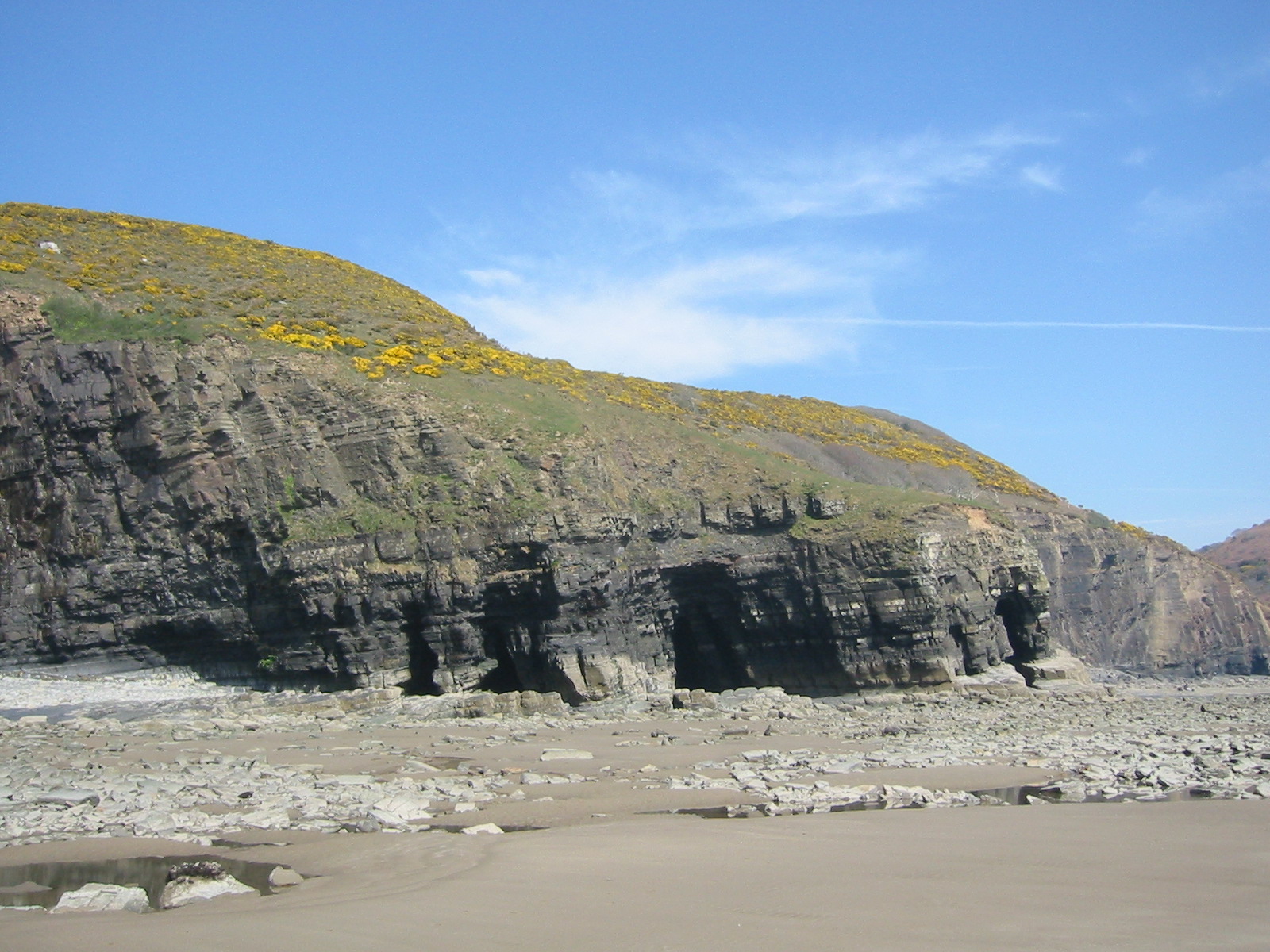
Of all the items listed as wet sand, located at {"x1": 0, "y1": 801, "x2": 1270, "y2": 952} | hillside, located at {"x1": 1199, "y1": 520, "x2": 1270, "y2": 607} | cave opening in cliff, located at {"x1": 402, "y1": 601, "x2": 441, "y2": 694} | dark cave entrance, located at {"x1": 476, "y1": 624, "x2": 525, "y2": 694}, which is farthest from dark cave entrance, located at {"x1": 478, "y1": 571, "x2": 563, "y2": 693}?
hillside, located at {"x1": 1199, "y1": 520, "x2": 1270, "y2": 607}

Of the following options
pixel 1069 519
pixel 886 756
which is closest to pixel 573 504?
pixel 886 756

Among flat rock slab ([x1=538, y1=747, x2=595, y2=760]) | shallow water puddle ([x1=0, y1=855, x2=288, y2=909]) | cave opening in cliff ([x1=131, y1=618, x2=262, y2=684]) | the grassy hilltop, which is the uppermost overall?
the grassy hilltop

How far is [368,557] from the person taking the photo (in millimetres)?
33125

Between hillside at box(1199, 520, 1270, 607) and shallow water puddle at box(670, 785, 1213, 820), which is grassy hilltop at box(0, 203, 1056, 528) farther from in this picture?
hillside at box(1199, 520, 1270, 607)

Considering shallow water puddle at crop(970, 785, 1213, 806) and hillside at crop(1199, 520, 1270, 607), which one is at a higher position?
hillside at crop(1199, 520, 1270, 607)

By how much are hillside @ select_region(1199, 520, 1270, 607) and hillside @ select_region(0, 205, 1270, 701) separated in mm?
81584

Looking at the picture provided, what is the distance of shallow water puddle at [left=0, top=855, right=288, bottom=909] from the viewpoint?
9375 millimetres

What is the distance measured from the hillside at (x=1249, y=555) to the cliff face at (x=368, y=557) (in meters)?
82.2

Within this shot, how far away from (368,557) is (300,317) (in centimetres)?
1464

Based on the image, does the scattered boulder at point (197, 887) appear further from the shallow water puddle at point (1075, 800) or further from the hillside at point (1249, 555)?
the hillside at point (1249, 555)

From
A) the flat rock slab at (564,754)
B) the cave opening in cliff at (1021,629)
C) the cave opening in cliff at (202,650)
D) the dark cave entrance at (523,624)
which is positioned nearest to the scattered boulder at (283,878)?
the flat rock slab at (564,754)

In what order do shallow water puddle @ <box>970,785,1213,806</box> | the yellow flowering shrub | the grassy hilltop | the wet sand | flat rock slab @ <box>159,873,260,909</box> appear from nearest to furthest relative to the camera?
the wet sand
flat rock slab @ <box>159,873,260,909</box>
shallow water puddle @ <box>970,785,1213,806</box>
the grassy hilltop
the yellow flowering shrub

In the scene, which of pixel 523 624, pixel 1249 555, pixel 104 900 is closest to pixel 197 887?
pixel 104 900

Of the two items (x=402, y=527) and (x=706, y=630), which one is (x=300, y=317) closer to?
(x=402, y=527)
